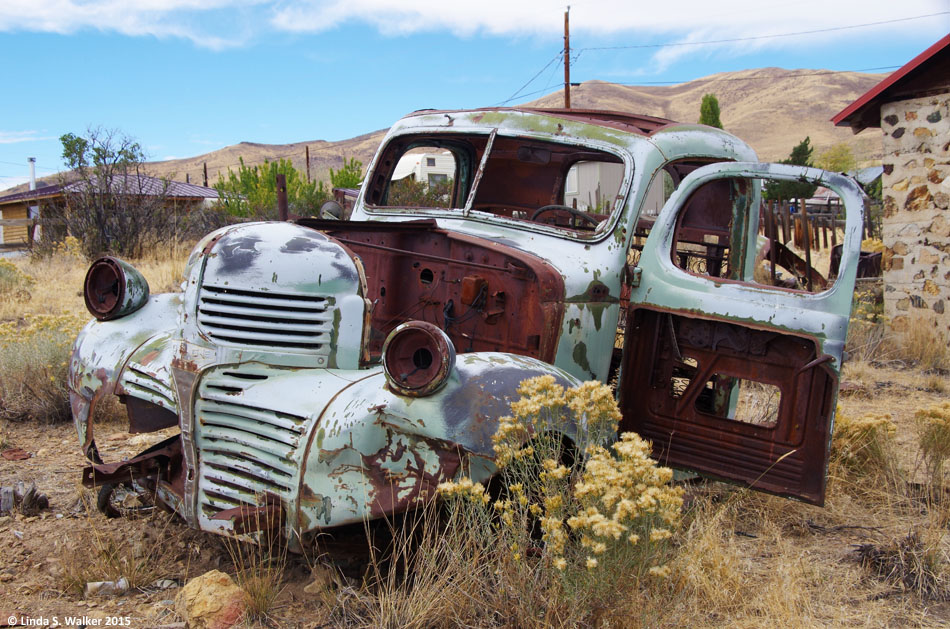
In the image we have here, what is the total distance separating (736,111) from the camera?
10681cm

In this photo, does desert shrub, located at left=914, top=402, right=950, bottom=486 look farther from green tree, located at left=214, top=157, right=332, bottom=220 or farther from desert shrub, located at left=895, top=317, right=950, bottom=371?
green tree, located at left=214, top=157, right=332, bottom=220

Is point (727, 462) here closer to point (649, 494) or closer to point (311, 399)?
point (649, 494)

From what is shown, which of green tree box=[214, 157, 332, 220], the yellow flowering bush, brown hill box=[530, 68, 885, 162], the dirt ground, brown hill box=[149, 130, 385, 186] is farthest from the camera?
brown hill box=[149, 130, 385, 186]

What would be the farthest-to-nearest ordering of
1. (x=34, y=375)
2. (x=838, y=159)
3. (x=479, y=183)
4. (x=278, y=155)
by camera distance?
1. (x=278, y=155)
2. (x=838, y=159)
3. (x=34, y=375)
4. (x=479, y=183)

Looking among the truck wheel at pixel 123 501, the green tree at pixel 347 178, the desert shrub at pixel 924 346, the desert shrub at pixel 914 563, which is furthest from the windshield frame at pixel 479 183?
the green tree at pixel 347 178

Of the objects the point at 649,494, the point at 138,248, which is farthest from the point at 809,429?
the point at 138,248

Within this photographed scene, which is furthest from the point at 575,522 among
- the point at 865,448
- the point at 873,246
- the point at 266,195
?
the point at 266,195

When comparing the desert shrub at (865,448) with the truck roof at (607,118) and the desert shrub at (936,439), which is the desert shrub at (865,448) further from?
the truck roof at (607,118)

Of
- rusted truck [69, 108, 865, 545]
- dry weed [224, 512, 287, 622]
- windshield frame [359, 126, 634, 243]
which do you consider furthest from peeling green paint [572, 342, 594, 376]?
dry weed [224, 512, 287, 622]

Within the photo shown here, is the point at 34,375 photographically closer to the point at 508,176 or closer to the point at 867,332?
the point at 508,176

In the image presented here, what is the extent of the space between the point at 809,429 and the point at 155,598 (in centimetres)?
275

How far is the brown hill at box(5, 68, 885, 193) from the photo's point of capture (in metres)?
92.1

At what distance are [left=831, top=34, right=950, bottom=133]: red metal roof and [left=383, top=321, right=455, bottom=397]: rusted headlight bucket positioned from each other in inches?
274

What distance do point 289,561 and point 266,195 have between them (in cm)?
2120
